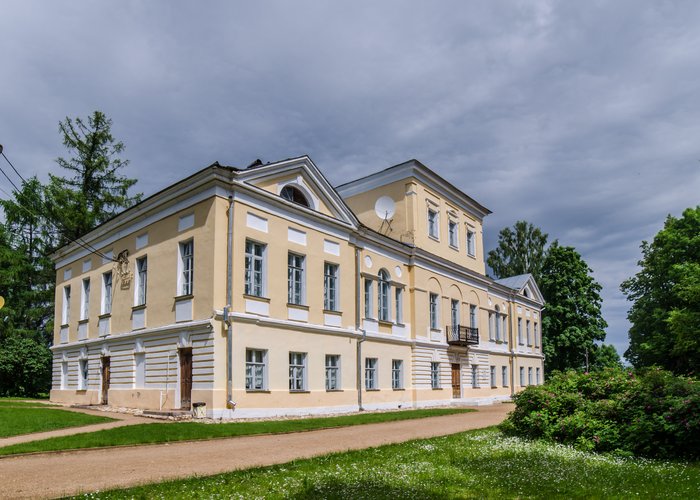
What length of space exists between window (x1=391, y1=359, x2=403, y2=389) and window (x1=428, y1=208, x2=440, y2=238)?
7.57 metres

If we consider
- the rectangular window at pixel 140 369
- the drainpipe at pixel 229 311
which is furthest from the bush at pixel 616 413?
the rectangular window at pixel 140 369

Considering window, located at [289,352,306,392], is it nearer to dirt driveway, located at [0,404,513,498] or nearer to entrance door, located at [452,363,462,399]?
dirt driveway, located at [0,404,513,498]

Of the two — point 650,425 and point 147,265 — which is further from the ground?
point 147,265

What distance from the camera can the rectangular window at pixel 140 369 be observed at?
21.0 m

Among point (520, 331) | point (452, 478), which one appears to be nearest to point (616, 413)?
point (452, 478)

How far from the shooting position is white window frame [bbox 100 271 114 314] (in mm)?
24297

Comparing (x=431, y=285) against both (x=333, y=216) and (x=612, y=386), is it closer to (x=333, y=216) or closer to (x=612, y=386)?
(x=333, y=216)

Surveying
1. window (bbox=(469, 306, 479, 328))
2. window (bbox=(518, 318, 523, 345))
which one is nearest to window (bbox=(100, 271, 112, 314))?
window (bbox=(469, 306, 479, 328))

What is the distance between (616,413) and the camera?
1154 cm

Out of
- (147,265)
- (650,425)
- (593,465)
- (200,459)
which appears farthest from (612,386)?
(147,265)

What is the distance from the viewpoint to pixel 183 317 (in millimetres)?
19422

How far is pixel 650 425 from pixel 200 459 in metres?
7.84

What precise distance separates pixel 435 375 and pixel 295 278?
1185cm

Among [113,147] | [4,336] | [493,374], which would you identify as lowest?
[493,374]
